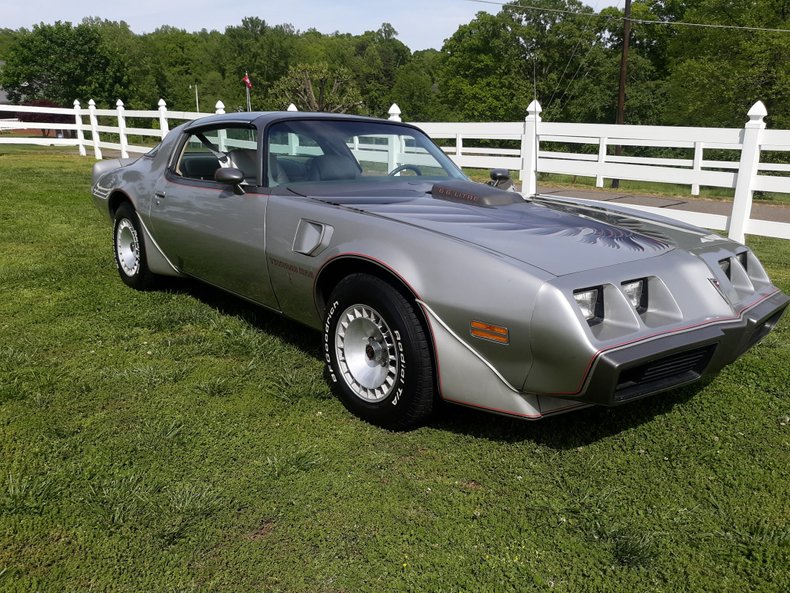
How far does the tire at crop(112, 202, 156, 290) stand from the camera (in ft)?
15.9

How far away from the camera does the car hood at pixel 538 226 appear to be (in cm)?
260

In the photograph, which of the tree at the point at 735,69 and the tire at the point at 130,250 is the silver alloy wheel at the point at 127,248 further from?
the tree at the point at 735,69

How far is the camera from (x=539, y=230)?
287cm

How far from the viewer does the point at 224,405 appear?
319cm

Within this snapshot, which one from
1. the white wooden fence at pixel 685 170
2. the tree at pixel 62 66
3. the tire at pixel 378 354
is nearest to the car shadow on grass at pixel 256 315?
the tire at pixel 378 354

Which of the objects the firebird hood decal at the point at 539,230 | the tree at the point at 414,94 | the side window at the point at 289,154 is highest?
the tree at the point at 414,94

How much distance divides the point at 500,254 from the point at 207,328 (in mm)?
2463

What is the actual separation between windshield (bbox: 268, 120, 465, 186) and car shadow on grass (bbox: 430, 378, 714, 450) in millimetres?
1487

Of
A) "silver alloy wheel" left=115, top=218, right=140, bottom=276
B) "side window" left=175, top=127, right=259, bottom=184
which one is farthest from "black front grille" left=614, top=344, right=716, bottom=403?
"silver alloy wheel" left=115, top=218, right=140, bottom=276

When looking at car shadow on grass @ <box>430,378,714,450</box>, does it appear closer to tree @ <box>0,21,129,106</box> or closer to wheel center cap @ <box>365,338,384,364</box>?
wheel center cap @ <box>365,338,384,364</box>

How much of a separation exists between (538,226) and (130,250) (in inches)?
137

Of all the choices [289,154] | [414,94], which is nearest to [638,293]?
[289,154]

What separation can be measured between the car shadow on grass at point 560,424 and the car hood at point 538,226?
2.73 ft

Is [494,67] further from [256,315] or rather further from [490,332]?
[490,332]
